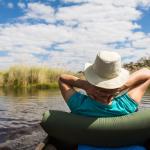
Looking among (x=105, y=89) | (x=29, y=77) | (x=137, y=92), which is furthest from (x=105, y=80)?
(x=29, y=77)

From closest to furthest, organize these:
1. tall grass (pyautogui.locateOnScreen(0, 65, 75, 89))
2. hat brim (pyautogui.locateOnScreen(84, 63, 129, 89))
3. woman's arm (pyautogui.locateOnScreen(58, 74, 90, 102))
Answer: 1. hat brim (pyautogui.locateOnScreen(84, 63, 129, 89))
2. woman's arm (pyautogui.locateOnScreen(58, 74, 90, 102))
3. tall grass (pyautogui.locateOnScreen(0, 65, 75, 89))

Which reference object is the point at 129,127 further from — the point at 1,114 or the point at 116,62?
the point at 1,114

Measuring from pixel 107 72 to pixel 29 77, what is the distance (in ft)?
100

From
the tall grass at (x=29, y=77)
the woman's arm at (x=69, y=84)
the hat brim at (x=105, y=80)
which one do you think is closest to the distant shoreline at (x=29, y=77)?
the tall grass at (x=29, y=77)

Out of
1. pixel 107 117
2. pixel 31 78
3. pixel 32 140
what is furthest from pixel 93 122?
pixel 31 78

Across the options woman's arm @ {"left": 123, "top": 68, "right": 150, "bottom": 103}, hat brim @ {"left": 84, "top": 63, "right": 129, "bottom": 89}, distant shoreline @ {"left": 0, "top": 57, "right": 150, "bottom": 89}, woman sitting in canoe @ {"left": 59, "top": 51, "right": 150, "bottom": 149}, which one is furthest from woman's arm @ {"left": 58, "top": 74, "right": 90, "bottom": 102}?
distant shoreline @ {"left": 0, "top": 57, "right": 150, "bottom": 89}

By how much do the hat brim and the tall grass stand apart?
28.9m

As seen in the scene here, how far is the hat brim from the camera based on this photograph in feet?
14.0

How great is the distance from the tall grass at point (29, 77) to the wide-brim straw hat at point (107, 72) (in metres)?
28.9

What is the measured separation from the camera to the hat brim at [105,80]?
428cm

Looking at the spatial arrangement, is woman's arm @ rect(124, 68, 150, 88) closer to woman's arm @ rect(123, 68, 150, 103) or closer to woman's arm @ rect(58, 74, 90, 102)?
woman's arm @ rect(123, 68, 150, 103)

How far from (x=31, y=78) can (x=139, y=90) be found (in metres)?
30.1

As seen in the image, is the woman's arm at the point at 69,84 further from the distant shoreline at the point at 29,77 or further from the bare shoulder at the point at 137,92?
the distant shoreline at the point at 29,77

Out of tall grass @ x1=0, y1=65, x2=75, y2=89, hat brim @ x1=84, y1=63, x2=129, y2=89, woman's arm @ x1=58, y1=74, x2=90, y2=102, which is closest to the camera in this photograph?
hat brim @ x1=84, y1=63, x2=129, y2=89
